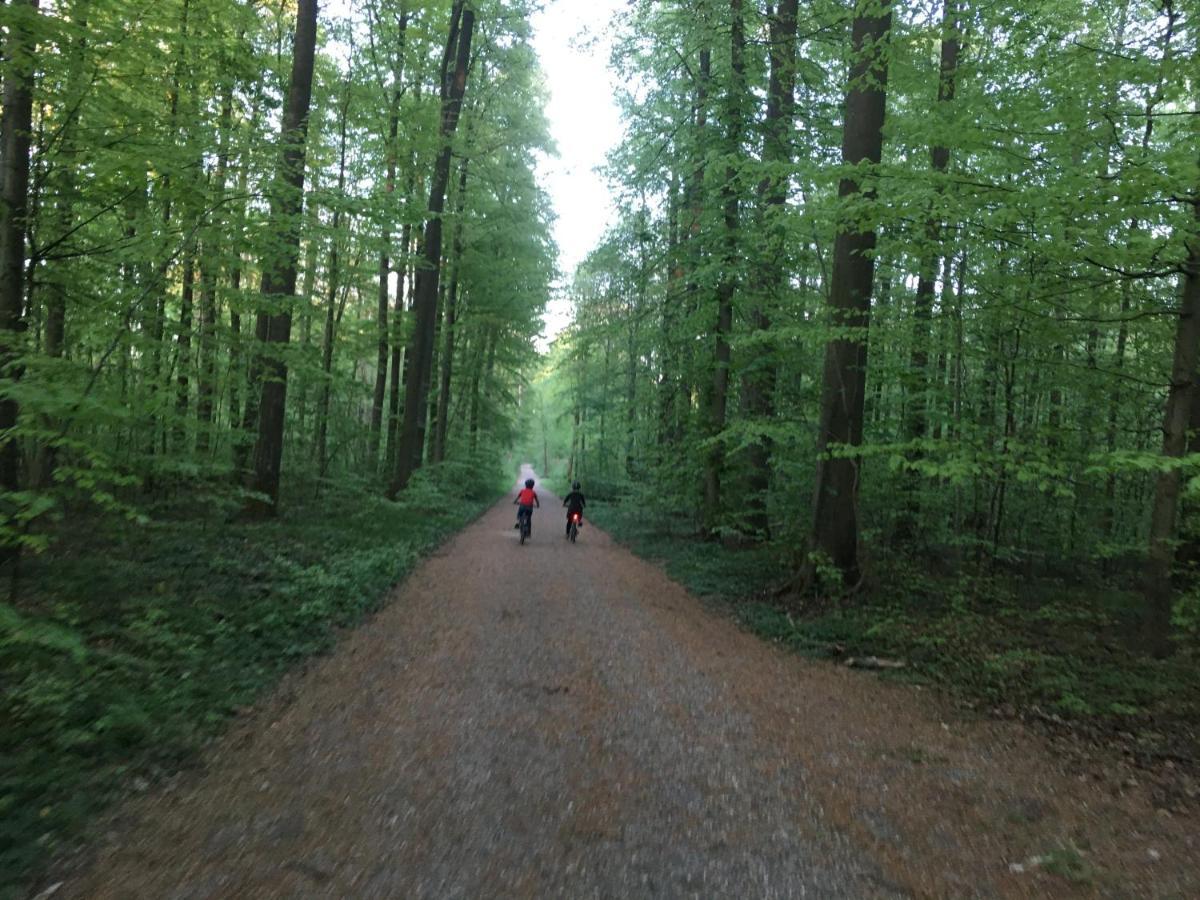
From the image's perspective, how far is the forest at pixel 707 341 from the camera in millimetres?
5383

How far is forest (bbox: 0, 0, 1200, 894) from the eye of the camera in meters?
5.38

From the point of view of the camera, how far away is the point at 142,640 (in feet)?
18.0

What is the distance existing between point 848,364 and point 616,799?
6.81 metres

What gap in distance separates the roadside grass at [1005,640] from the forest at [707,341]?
62 millimetres

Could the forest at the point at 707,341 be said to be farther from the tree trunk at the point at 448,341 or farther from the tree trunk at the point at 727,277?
the tree trunk at the point at 448,341

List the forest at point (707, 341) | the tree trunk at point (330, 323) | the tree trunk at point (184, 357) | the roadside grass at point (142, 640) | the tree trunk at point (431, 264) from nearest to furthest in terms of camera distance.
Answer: the roadside grass at point (142, 640)
the forest at point (707, 341)
the tree trunk at point (184, 357)
the tree trunk at point (330, 323)
the tree trunk at point (431, 264)

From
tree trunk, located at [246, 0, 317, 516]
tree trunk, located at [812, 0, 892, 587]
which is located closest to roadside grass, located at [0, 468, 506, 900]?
tree trunk, located at [246, 0, 317, 516]

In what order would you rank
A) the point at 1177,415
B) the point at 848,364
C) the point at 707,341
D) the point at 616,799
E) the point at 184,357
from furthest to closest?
the point at 707,341 < the point at 848,364 < the point at 184,357 < the point at 1177,415 < the point at 616,799

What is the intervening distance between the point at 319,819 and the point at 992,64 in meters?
9.66

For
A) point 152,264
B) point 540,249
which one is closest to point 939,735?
point 152,264

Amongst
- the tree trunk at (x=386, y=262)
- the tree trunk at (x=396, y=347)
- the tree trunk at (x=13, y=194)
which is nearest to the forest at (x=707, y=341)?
the tree trunk at (x=13, y=194)

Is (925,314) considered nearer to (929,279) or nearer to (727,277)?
(929,279)

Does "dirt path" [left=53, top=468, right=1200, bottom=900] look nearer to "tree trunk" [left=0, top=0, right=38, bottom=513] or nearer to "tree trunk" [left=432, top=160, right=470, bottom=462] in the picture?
"tree trunk" [left=0, top=0, right=38, bottom=513]

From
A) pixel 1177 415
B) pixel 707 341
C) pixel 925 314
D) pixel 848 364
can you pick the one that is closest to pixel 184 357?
pixel 848 364
